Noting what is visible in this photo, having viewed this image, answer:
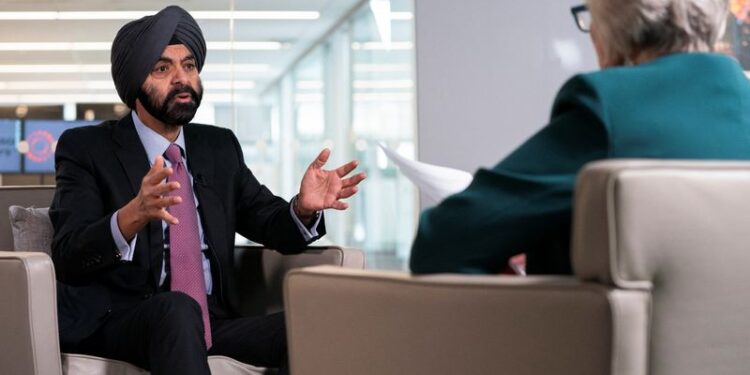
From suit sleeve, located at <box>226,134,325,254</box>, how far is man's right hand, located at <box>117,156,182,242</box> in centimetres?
39

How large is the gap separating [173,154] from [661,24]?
5.11 ft

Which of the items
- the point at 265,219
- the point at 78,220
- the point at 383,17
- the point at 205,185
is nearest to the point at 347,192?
the point at 265,219

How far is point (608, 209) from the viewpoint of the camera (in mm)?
1077

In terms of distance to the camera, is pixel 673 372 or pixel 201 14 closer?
pixel 673 372

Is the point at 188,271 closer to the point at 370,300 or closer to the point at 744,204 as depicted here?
the point at 370,300

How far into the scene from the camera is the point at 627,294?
3.57 feet

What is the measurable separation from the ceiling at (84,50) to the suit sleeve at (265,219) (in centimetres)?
311

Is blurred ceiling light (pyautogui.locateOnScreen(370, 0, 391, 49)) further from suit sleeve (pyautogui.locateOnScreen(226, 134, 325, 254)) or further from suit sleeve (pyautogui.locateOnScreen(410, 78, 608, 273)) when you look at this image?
suit sleeve (pyautogui.locateOnScreen(410, 78, 608, 273))

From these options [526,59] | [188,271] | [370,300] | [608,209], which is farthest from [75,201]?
[526,59]

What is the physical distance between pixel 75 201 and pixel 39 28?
3622 millimetres

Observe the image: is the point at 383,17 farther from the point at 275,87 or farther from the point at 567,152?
the point at 567,152

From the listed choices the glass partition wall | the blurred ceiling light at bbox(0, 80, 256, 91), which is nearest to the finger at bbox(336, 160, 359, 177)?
the glass partition wall

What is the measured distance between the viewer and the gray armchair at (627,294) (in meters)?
1.09

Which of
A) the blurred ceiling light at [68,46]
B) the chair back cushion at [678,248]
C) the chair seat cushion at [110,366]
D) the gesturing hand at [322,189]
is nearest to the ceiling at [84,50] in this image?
the blurred ceiling light at [68,46]
